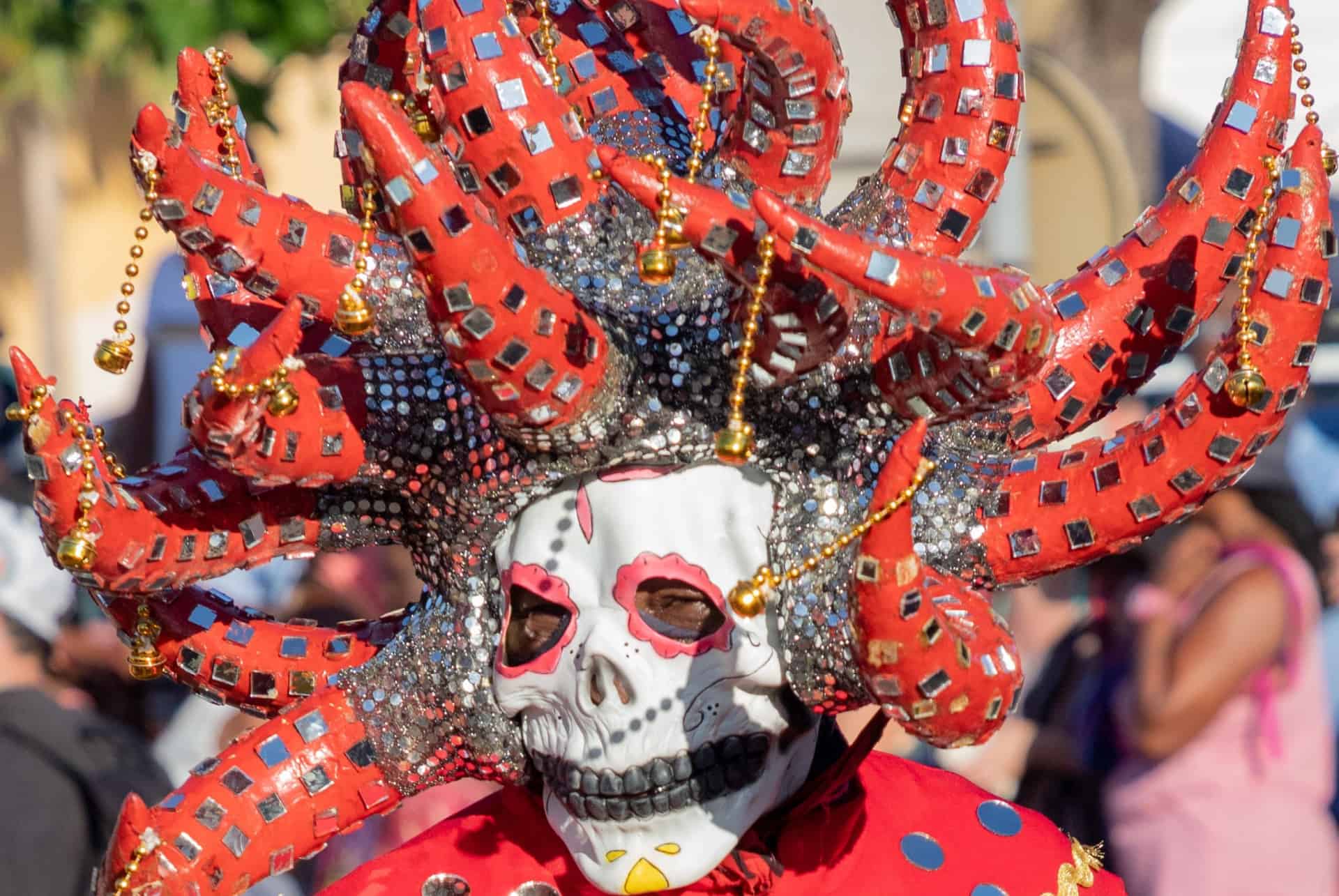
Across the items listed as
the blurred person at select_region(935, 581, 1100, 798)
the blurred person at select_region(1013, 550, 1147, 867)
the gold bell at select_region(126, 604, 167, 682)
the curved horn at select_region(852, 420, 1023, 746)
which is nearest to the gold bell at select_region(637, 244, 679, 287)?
the curved horn at select_region(852, 420, 1023, 746)

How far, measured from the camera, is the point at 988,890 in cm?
224

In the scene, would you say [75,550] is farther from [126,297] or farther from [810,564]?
[810,564]

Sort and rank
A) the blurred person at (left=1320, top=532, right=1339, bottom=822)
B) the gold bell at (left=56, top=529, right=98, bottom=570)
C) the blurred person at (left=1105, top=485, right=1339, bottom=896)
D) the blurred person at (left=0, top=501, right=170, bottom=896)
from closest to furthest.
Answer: the gold bell at (left=56, top=529, right=98, bottom=570) → the blurred person at (left=0, top=501, right=170, bottom=896) → the blurred person at (left=1105, top=485, right=1339, bottom=896) → the blurred person at (left=1320, top=532, right=1339, bottom=822)

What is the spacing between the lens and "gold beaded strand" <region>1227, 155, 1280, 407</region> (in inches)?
77.3

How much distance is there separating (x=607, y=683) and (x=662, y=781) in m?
0.12

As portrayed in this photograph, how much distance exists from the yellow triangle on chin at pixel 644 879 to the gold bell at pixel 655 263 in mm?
637

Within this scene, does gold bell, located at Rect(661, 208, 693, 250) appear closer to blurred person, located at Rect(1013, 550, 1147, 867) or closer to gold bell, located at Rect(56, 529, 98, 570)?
gold bell, located at Rect(56, 529, 98, 570)

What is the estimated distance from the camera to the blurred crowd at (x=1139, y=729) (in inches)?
146

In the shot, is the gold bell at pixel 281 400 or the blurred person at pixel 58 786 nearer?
the gold bell at pixel 281 400

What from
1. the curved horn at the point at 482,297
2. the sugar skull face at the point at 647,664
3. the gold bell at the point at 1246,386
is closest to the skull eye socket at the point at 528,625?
the sugar skull face at the point at 647,664

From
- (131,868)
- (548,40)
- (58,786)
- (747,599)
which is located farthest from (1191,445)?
(58,786)

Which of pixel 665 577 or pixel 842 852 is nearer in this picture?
pixel 665 577

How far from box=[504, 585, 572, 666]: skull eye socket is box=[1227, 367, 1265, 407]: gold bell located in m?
0.71

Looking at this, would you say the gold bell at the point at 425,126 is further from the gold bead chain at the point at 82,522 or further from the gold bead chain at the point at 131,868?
the gold bead chain at the point at 131,868
